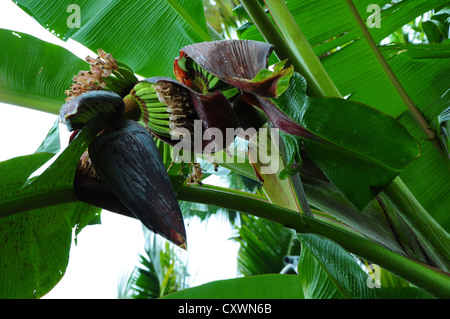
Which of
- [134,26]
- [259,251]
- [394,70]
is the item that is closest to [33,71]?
[134,26]

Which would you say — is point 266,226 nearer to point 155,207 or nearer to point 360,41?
point 360,41

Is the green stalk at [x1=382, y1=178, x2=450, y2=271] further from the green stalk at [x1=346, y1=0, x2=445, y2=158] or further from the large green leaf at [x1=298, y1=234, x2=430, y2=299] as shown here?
the green stalk at [x1=346, y1=0, x2=445, y2=158]

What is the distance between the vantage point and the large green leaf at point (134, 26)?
0.77 m

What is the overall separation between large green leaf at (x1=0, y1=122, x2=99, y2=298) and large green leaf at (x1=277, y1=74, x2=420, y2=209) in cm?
22

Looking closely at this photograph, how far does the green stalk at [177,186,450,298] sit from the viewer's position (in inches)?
19.0

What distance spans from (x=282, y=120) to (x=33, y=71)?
483 mm

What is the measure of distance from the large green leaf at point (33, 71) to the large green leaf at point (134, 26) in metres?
0.05

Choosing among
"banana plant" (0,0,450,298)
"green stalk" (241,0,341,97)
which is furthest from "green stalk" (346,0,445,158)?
"green stalk" (241,0,341,97)

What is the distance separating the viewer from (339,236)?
1.65 ft

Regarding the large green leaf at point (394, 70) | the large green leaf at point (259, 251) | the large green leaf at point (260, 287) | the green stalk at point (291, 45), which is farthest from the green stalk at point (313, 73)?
the large green leaf at point (259, 251)

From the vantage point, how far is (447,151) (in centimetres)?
73

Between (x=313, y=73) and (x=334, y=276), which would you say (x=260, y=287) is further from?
(x=313, y=73)

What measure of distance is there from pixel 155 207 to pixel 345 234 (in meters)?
0.24

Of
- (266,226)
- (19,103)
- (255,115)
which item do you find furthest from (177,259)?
(255,115)
